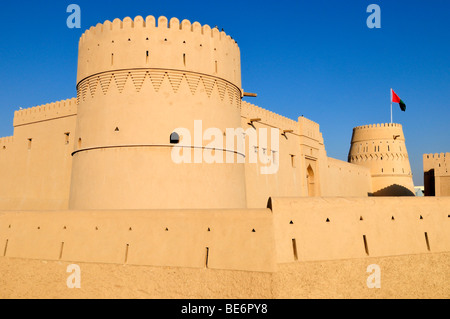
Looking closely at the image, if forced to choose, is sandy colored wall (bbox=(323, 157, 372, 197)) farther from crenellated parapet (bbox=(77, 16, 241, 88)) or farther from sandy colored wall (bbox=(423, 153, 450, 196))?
crenellated parapet (bbox=(77, 16, 241, 88))

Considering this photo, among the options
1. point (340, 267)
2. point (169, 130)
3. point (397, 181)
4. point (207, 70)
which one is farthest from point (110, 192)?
point (397, 181)

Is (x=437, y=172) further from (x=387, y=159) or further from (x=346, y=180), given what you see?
(x=346, y=180)

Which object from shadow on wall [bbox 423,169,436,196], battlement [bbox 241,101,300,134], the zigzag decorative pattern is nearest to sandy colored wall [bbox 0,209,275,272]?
the zigzag decorative pattern

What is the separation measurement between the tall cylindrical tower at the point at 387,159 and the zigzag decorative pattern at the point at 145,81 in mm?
23276

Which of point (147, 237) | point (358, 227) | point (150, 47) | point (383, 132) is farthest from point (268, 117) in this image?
point (383, 132)

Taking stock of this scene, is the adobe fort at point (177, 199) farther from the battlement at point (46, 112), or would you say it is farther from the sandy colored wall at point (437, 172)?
the sandy colored wall at point (437, 172)

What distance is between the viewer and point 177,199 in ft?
33.3

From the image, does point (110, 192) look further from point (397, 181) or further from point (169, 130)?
point (397, 181)

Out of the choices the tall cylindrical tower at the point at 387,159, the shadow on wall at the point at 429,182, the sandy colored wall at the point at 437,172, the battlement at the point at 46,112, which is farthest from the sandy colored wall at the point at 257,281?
the tall cylindrical tower at the point at 387,159

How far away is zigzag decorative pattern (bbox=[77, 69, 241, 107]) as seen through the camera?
10398 millimetres

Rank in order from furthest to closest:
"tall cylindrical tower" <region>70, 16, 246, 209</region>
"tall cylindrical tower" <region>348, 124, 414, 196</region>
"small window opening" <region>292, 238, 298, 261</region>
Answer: "tall cylindrical tower" <region>348, 124, 414, 196</region> → "tall cylindrical tower" <region>70, 16, 246, 209</region> → "small window opening" <region>292, 238, 298, 261</region>

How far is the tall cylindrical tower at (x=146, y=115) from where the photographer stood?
10180 millimetres

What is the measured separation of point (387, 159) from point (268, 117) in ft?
56.3

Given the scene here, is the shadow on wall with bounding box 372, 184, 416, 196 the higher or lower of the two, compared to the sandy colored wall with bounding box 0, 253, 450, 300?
higher
